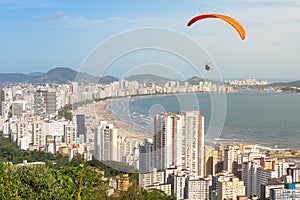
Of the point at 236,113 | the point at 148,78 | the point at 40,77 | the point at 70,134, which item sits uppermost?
the point at 40,77

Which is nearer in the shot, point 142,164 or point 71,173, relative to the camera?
point 71,173

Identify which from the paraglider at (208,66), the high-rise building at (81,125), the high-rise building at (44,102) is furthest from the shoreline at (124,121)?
the high-rise building at (44,102)

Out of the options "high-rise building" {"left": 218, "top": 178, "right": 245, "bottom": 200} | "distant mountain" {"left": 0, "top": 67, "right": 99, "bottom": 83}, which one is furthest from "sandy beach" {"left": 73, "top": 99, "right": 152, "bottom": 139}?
"distant mountain" {"left": 0, "top": 67, "right": 99, "bottom": 83}

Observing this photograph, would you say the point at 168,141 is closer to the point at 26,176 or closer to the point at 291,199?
the point at 26,176

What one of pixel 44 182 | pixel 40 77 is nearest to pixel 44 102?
pixel 40 77

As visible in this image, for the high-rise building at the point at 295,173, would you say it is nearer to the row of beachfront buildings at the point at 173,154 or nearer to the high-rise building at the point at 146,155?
the row of beachfront buildings at the point at 173,154

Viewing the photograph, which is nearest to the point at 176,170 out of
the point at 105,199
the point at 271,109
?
the point at 105,199

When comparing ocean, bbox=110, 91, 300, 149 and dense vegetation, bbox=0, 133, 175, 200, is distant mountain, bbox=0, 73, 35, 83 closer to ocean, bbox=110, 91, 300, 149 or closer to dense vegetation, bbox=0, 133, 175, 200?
ocean, bbox=110, 91, 300, 149

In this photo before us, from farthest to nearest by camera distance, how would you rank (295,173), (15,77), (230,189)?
(15,77)
(295,173)
(230,189)

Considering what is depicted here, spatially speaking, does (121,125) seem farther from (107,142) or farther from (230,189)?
(230,189)
